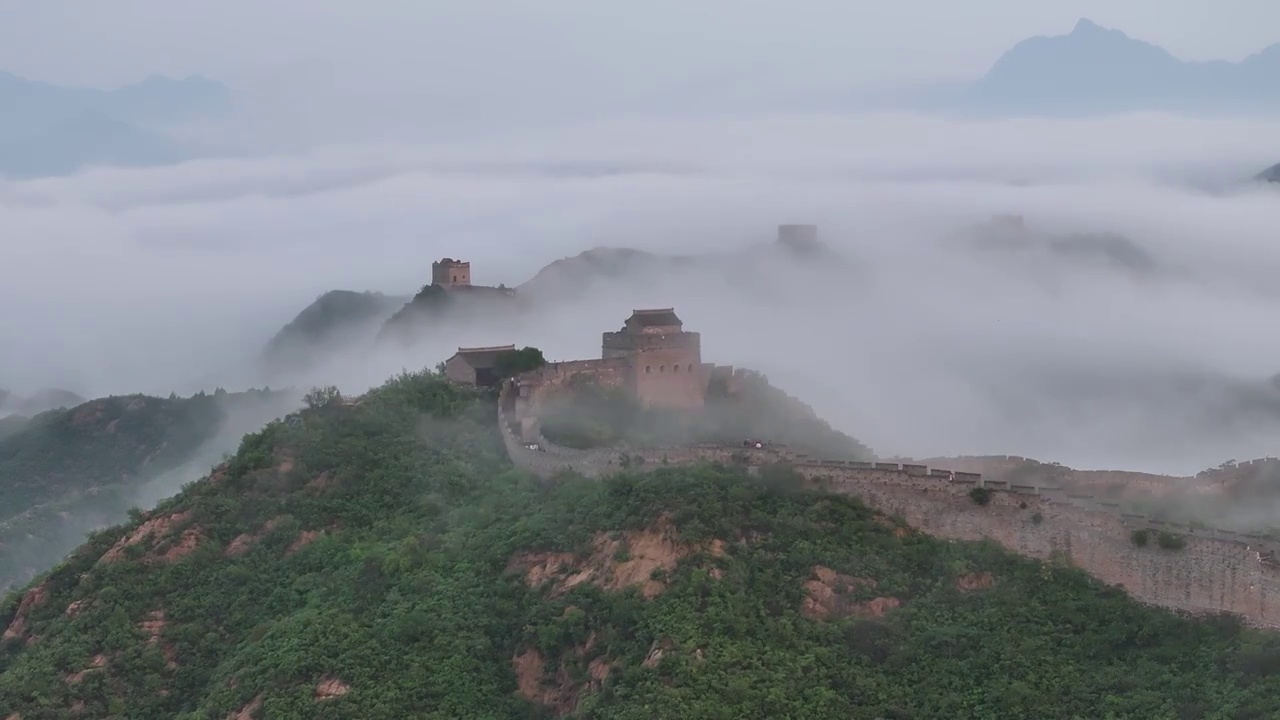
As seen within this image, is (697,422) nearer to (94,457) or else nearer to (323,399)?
(323,399)

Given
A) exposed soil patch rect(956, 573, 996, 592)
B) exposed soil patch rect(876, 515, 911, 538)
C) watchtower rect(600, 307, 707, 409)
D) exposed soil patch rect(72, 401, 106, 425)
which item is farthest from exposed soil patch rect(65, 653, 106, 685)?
exposed soil patch rect(72, 401, 106, 425)

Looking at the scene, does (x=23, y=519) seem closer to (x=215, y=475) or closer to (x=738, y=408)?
(x=215, y=475)

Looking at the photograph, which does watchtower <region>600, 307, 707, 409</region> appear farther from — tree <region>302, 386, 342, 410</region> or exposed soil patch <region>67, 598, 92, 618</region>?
exposed soil patch <region>67, 598, 92, 618</region>

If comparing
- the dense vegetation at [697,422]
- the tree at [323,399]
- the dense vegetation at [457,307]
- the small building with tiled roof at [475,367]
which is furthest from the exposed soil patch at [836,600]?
the dense vegetation at [457,307]

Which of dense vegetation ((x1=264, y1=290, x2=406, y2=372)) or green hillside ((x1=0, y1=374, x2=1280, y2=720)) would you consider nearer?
green hillside ((x1=0, y1=374, x2=1280, y2=720))

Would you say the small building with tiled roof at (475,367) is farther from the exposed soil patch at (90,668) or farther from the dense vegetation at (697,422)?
the exposed soil patch at (90,668)

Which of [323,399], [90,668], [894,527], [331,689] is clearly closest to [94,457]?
[323,399]

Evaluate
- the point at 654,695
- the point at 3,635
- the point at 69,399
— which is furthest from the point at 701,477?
the point at 69,399
